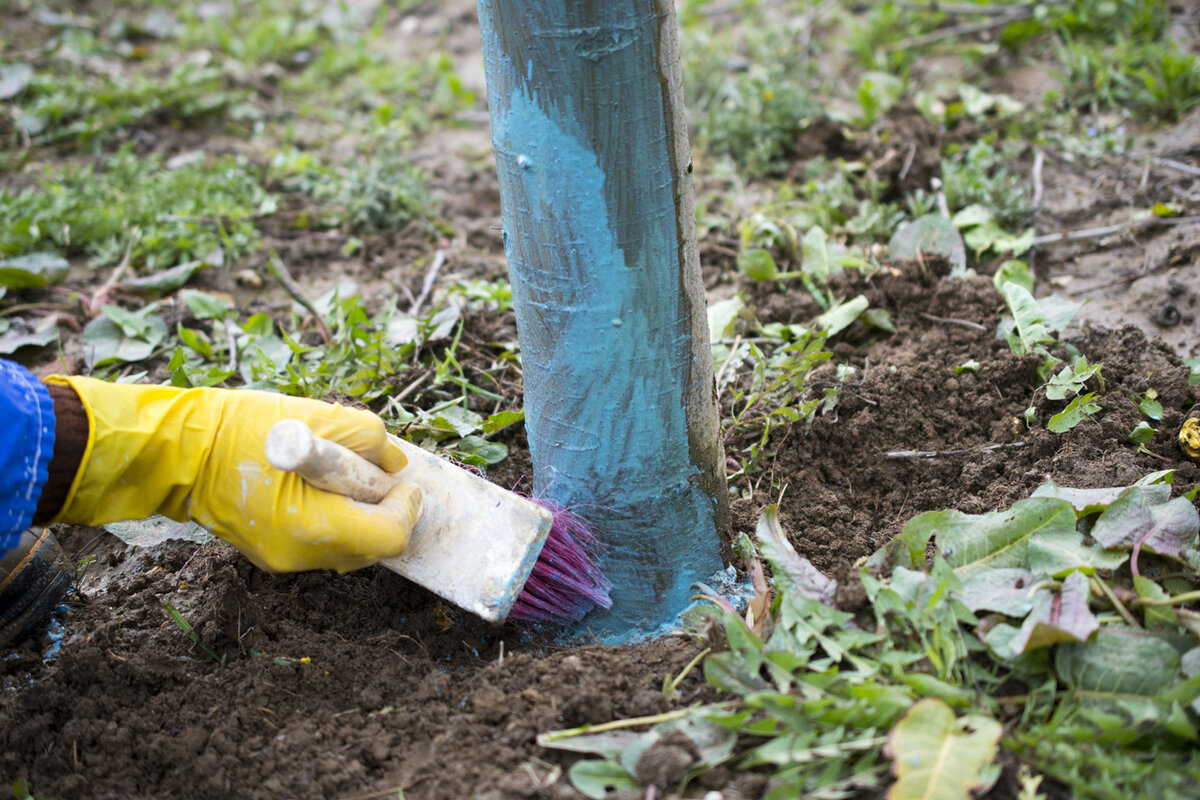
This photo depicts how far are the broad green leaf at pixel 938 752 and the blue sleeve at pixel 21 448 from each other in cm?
152

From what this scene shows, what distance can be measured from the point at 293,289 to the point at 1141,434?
101 inches

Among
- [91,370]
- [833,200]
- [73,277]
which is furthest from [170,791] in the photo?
[833,200]

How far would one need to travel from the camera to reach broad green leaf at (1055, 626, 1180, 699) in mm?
1359

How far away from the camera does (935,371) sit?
2.35m

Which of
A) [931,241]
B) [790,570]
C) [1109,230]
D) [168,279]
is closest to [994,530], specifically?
[790,570]

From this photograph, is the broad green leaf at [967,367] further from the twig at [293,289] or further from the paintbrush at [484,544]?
the twig at [293,289]

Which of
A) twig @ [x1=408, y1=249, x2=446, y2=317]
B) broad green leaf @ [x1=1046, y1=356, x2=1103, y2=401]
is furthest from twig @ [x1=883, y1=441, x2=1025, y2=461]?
twig @ [x1=408, y1=249, x2=446, y2=317]

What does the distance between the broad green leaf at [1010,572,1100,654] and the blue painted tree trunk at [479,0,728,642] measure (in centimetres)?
68

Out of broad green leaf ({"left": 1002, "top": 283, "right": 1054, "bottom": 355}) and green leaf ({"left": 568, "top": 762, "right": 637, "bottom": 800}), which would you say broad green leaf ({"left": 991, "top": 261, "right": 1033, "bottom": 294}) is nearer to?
broad green leaf ({"left": 1002, "top": 283, "right": 1054, "bottom": 355})

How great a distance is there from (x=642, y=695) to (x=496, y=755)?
27 cm

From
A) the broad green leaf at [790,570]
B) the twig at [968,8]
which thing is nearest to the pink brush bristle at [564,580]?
the broad green leaf at [790,570]

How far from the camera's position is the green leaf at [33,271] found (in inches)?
120

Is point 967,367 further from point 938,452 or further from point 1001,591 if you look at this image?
point 1001,591

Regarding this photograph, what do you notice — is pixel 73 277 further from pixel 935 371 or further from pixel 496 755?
pixel 935 371
